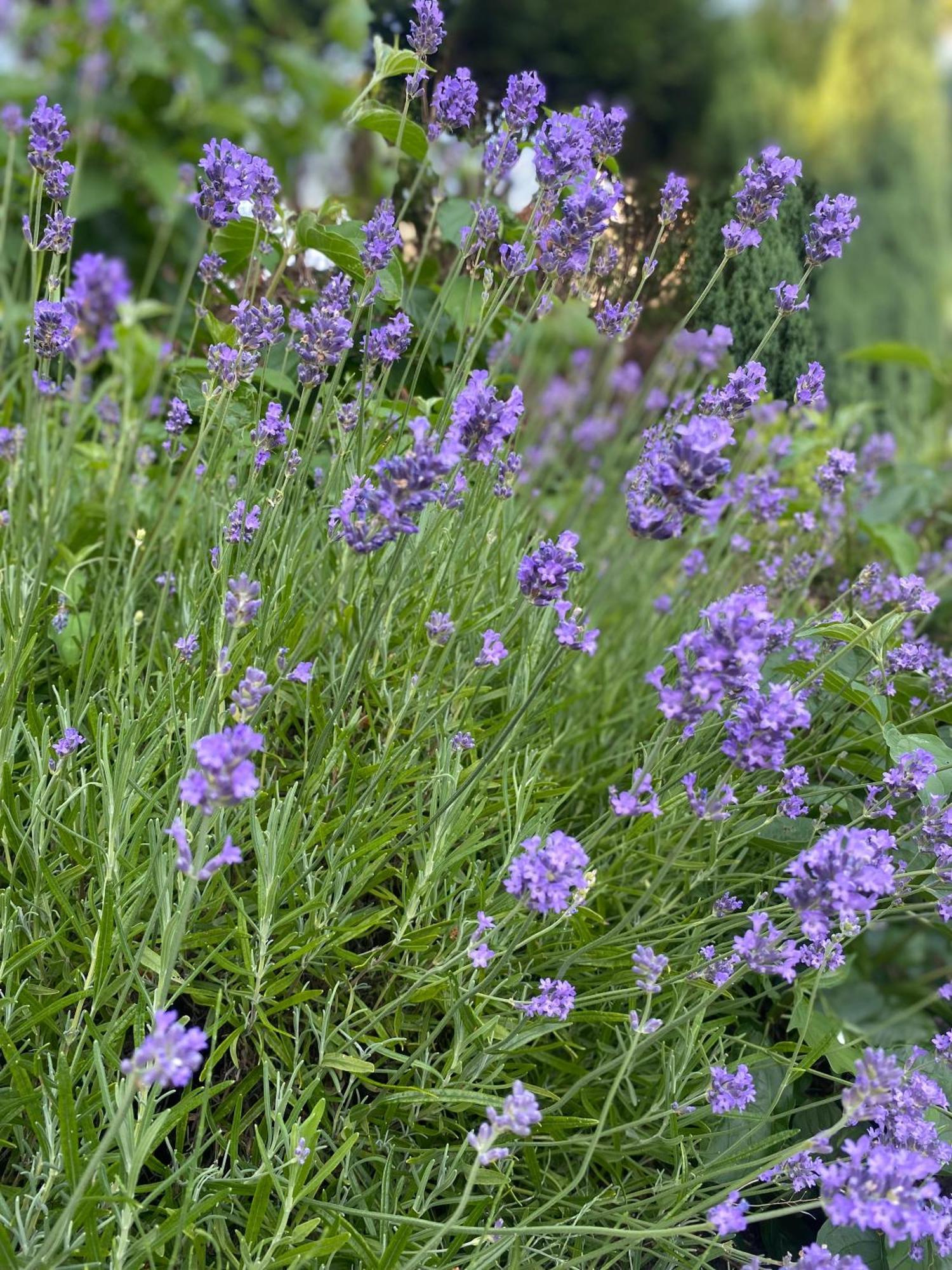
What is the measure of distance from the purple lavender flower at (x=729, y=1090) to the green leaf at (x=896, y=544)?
4.80 ft

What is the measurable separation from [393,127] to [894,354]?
1.79m

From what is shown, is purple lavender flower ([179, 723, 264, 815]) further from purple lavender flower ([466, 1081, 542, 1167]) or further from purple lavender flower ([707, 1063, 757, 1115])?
purple lavender flower ([707, 1063, 757, 1115])

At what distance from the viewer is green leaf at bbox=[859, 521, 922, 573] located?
2.58 meters

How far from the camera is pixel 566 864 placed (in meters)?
1.16

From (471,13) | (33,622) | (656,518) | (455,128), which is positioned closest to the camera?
(656,518)

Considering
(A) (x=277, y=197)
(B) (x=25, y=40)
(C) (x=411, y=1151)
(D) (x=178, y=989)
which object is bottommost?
(C) (x=411, y=1151)

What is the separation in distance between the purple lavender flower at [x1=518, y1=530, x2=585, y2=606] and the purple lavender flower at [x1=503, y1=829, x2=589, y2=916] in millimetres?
309

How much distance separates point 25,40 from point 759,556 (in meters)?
5.68

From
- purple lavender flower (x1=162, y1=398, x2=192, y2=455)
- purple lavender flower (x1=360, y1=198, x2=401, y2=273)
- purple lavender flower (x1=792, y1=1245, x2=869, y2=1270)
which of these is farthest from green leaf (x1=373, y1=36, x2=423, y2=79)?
purple lavender flower (x1=792, y1=1245, x2=869, y2=1270)

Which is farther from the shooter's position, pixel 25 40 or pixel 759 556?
pixel 25 40

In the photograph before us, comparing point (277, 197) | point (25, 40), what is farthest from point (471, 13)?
point (277, 197)

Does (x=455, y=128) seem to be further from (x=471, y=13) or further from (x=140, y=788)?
(x=471, y=13)

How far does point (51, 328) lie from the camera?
1491 mm

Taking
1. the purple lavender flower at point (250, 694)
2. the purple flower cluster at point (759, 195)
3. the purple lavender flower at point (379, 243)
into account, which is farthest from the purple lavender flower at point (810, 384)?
the purple lavender flower at point (250, 694)
